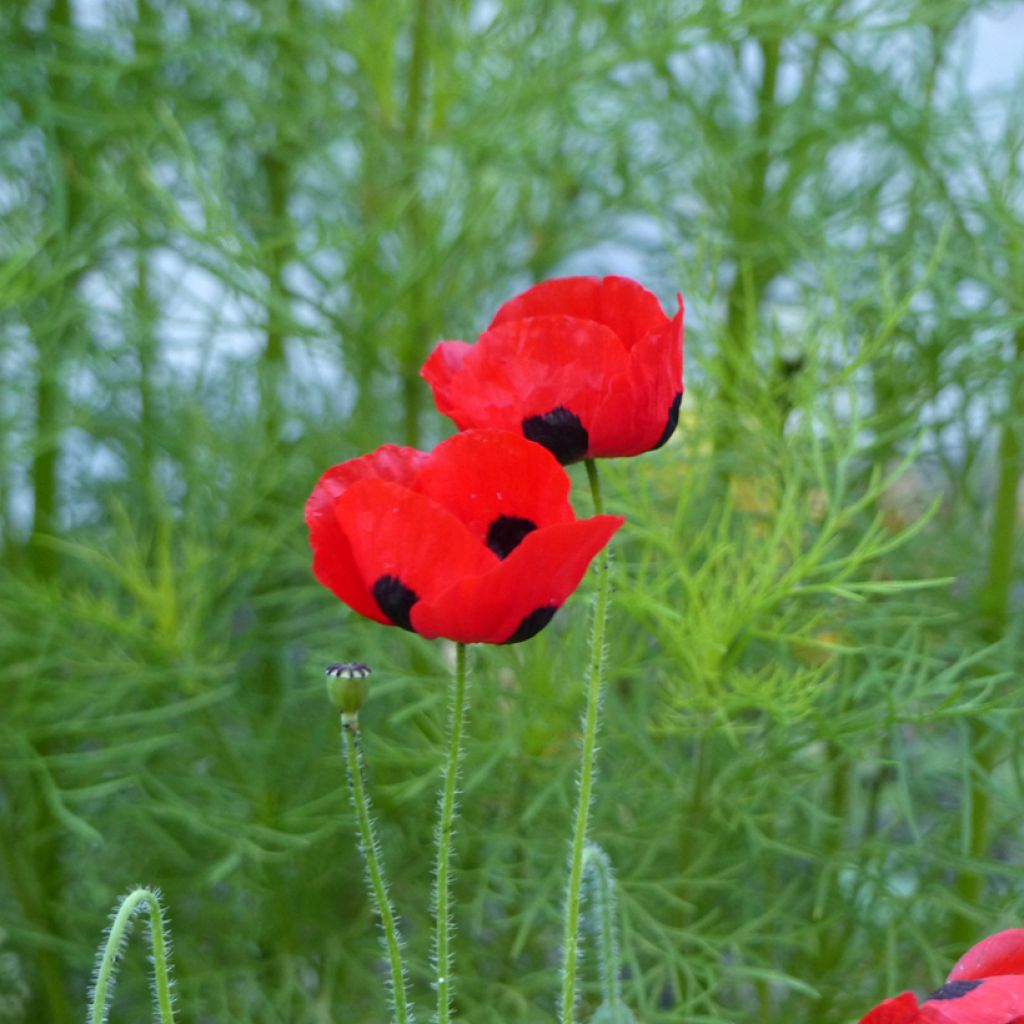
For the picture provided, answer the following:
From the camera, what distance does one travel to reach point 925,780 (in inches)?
31.9

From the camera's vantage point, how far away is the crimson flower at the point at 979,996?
0.92ft

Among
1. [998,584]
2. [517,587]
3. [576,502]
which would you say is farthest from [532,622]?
[998,584]

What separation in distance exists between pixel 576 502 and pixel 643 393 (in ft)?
1.02

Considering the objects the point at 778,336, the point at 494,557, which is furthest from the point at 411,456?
the point at 778,336

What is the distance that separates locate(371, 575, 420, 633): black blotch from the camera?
12.5 inches

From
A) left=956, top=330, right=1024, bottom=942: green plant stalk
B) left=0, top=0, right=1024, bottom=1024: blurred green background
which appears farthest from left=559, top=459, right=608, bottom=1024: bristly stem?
left=956, top=330, right=1024, bottom=942: green plant stalk

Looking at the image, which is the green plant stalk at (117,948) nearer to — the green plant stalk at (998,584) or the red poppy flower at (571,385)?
the red poppy flower at (571,385)

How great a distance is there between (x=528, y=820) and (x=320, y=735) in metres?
0.17

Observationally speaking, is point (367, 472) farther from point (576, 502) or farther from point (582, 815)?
point (576, 502)

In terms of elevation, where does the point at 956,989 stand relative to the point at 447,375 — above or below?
below

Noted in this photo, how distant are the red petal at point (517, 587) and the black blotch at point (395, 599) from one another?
11 mm

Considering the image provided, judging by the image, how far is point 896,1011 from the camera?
300 millimetres

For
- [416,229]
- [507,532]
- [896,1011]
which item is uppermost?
[416,229]

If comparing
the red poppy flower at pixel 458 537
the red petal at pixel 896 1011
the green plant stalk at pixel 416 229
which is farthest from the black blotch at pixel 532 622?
the green plant stalk at pixel 416 229
